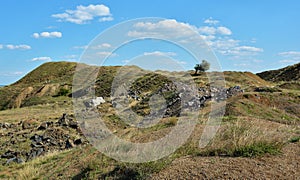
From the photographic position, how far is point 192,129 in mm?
8969

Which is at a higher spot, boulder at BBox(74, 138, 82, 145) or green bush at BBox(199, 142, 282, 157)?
green bush at BBox(199, 142, 282, 157)

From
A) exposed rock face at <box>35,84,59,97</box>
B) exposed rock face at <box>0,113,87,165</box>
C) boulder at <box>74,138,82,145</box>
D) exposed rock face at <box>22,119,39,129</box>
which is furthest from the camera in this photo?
exposed rock face at <box>35,84,59,97</box>

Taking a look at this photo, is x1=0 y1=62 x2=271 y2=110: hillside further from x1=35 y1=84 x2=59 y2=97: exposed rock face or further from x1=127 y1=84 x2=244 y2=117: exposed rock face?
x1=127 y1=84 x2=244 y2=117: exposed rock face

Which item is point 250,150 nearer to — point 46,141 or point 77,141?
point 77,141

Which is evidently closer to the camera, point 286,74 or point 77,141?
point 77,141

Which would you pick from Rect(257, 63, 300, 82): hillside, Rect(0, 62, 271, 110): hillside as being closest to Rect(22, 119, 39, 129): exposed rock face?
Rect(0, 62, 271, 110): hillside

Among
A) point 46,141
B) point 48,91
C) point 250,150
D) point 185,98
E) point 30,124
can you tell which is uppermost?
point 48,91

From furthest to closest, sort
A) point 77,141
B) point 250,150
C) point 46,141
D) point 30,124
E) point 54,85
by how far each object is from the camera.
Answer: point 54,85 → point 30,124 → point 46,141 → point 77,141 → point 250,150

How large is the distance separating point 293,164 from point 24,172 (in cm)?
651

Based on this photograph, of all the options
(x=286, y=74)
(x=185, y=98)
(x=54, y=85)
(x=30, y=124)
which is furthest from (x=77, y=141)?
Result: (x=286, y=74)

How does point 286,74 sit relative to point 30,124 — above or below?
above

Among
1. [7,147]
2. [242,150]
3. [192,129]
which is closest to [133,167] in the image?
[242,150]

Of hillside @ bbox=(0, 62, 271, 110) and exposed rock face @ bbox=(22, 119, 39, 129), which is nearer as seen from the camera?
exposed rock face @ bbox=(22, 119, 39, 129)

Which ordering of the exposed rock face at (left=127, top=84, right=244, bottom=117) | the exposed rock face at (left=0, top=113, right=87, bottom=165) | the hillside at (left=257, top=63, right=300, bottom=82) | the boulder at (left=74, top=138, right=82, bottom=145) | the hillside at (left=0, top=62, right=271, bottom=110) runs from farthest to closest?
1. the hillside at (left=257, top=63, right=300, bottom=82)
2. the hillside at (left=0, top=62, right=271, bottom=110)
3. the exposed rock face at (left=127, top=84, right=244, bottom=117)
4. the boulder at (left=74, top=138, right=82, bottom=145)
5. the exposed rock face at (left=0, top=113, right=87, bottom=165)
